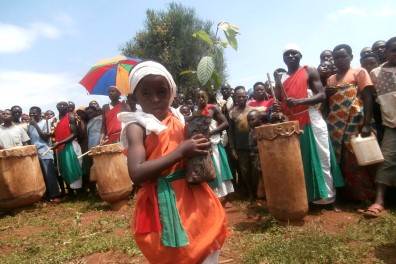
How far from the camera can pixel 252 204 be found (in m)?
5.29

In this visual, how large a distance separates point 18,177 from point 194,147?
205 inches

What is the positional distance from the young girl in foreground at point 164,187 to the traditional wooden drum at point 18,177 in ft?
15.8

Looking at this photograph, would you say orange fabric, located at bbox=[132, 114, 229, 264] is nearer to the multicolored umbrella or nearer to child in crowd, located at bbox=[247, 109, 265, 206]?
child in crowd, located at bbox=[247, 109, 265, 206]

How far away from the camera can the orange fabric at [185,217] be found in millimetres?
1675

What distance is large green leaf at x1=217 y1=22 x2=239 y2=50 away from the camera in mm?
2257

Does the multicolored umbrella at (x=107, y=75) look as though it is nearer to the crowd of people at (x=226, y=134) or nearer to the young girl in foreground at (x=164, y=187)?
the crowd of people at (x=226, y=134)

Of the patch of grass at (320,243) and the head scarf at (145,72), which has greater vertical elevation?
the head scarf at (145,72)

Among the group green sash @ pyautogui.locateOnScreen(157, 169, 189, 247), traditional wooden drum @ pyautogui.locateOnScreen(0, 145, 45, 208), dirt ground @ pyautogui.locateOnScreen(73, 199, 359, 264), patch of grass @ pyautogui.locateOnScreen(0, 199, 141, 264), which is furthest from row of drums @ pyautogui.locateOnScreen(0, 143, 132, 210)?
green sash @ pyautogui.locateOnScreen(157, 169, 189, 247)

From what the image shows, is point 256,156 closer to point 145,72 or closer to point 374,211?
point 374,211

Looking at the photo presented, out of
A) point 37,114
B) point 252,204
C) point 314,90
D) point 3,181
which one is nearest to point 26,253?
point 3,181

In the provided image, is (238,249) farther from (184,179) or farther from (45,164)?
(45,164)

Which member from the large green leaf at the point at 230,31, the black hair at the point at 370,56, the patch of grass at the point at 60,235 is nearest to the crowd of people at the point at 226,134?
the black hair at the point at 370,56

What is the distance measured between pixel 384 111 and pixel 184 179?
3433 mm

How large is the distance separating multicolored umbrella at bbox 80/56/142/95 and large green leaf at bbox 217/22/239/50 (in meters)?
4.67
